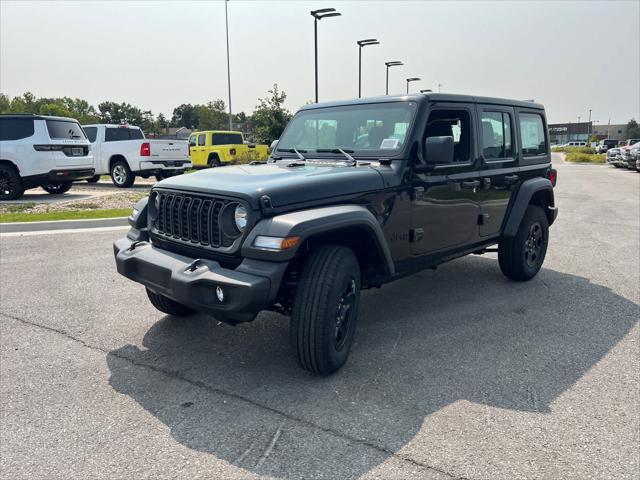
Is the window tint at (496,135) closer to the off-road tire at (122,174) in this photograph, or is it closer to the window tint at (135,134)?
the off-road tire at (122,174)

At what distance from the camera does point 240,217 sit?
313cm

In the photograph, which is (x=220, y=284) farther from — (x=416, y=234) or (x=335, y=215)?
(x=416, y=234)

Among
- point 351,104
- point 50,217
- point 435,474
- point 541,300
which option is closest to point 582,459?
point 435,474

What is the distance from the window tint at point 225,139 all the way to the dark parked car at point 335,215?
16.4 metres

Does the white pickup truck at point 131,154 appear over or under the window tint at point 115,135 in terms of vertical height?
under

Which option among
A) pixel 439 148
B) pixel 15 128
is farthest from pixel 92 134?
pixel 439 148

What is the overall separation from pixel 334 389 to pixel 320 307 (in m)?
0.56

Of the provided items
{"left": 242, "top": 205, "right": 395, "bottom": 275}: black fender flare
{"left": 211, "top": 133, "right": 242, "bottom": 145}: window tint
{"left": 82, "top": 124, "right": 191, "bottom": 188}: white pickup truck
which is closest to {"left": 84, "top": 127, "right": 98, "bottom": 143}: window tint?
{"left": 82, "top": 124, "right": 191, "bottom": 188}: white pickup truck

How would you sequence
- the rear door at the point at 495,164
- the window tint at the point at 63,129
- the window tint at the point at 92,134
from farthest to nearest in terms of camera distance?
the window tint at the point at 92,134, the window tint at the point at 63,129, the rear door at the point at 495,164

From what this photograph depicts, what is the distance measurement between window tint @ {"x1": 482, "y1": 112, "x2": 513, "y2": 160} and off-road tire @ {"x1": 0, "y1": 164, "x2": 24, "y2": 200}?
10.5 metres

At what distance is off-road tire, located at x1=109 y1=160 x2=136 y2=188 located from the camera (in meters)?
14.6

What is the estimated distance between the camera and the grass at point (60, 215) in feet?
27.9

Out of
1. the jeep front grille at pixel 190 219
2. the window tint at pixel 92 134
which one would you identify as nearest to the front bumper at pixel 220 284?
the jeep front grille at pixel 190 219

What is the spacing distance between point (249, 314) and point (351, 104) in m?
2.35
